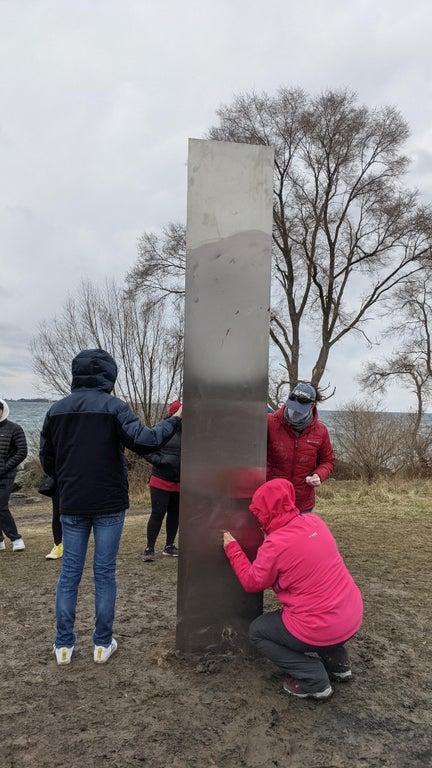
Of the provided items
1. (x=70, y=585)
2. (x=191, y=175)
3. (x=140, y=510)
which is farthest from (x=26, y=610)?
(x=140, y=510)

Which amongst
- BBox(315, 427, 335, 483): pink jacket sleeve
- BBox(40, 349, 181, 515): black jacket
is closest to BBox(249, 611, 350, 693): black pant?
BBox(40, 349, 181, 515): black jacket

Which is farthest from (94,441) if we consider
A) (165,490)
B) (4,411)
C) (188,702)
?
(4,411)

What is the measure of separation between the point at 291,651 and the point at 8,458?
4.33 m

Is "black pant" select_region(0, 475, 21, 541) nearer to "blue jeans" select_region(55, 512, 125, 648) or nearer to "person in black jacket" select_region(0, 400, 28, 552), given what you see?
"person in black jacket" select_region(0, 400, 28, 552)

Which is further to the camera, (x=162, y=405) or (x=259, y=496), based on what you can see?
(x=162, y=405)

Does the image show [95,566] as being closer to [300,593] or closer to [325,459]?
[300,593]

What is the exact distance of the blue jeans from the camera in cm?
325

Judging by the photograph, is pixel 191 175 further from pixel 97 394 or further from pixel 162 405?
pixel 162 405

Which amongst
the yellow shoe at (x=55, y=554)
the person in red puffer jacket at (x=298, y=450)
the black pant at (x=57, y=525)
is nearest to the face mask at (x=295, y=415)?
the person in red puffer jacket at (x=298, y=450)

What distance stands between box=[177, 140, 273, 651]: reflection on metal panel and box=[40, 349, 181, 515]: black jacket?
0.35 m

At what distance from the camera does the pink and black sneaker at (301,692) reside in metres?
2.93

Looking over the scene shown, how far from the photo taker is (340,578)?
2912 millimetres

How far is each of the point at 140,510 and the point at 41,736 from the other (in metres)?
8.87

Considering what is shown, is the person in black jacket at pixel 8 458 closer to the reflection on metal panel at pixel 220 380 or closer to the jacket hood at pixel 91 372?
the jacket hood at pixel 91 372
